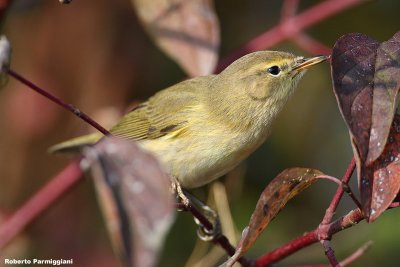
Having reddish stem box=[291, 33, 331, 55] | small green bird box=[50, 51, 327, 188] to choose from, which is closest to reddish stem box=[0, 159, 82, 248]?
small green bird box=[50, 51, 327, 188]

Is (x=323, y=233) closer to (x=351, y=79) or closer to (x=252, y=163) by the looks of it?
(x=351, y=79)

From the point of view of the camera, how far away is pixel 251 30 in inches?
151

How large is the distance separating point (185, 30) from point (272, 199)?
1.14 metres

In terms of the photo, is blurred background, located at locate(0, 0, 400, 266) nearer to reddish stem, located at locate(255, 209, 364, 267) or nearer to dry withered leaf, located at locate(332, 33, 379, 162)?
reddish stem, located at locate(255, 209, 364, 267)

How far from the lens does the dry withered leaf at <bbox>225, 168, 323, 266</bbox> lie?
5.00 feet

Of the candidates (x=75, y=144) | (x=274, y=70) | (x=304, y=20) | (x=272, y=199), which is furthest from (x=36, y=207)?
(x=304, y=20)

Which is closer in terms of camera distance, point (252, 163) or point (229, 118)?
point (229, 118)

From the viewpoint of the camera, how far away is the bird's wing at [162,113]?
296cm

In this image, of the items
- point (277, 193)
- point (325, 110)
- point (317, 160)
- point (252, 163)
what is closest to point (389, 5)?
point (325, 110)

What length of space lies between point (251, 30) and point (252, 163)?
825mm

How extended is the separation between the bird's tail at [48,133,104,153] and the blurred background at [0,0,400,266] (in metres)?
0.13

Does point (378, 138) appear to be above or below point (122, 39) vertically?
above

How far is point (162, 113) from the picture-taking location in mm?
3080

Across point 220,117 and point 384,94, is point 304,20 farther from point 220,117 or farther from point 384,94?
point 384,94
